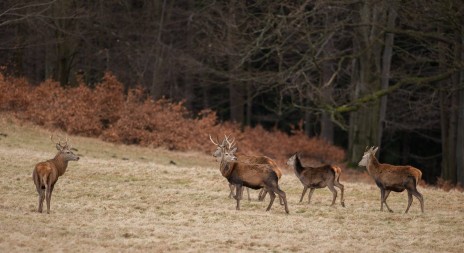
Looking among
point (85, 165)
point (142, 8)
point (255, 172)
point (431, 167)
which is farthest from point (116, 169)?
point (431, 167)

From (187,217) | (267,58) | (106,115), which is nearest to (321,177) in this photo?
(187,217)

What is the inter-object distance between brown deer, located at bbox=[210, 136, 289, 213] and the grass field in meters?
0.42

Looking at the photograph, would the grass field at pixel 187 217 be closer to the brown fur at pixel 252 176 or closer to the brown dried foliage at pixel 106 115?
the brown fur at pixel 252 176

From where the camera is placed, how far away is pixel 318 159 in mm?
38312

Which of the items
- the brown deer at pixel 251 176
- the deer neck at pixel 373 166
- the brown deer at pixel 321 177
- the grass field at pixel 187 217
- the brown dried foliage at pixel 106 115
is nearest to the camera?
the grass field at pixel 187 217

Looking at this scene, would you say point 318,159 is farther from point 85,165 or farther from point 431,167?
point 85,165

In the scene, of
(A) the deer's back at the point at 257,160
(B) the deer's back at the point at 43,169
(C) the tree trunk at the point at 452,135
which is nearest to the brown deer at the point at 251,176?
(A) the deer's back at the point at 257,160

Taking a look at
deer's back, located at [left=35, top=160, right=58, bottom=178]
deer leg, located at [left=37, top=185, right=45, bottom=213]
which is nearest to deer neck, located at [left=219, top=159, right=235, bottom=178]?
deer's back, located at [left=35, top=160, right=58, bottom=178]

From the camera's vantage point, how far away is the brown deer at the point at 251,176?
16.6 metres

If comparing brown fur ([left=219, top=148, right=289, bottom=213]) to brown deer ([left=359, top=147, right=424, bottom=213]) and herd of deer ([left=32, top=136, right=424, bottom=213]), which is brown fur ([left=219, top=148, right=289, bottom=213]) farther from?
brown deer ([left=359, top=147, right=424, bottom=213])

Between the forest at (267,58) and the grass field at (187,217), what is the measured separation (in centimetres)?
631

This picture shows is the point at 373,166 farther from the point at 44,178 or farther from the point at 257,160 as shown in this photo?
the point at 44,178

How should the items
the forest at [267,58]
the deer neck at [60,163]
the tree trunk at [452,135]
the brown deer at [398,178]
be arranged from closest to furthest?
the deer neck at [60,163] < the brown deer at [398,178] < the forest at [267,58] < the tree trunk at [452,135]

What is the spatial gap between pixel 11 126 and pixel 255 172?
1403 cm
